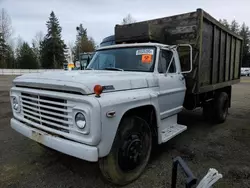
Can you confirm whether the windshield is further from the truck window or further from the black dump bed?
the black dump bed

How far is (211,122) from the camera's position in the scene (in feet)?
21.5

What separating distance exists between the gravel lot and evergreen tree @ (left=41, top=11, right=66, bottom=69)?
172ft

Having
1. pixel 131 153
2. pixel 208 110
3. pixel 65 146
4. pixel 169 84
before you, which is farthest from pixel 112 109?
pixel 208 110

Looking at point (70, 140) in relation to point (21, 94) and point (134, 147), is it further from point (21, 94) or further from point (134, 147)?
point (21, 94)

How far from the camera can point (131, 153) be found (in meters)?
3.16

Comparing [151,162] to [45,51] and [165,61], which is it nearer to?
[165,61]

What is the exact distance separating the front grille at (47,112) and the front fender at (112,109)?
41cm

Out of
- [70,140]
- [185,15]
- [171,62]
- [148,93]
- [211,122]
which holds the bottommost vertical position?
[211,122]

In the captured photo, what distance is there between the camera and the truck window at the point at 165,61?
409 centimetres

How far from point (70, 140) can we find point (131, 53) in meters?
2.15

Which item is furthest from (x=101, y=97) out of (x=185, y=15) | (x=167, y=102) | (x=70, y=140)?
(x=185, y=15)

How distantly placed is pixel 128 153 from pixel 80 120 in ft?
3.11

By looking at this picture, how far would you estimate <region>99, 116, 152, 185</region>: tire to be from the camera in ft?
9.57

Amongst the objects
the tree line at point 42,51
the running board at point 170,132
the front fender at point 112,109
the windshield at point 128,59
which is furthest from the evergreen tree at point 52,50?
the front fender at point 112,109
